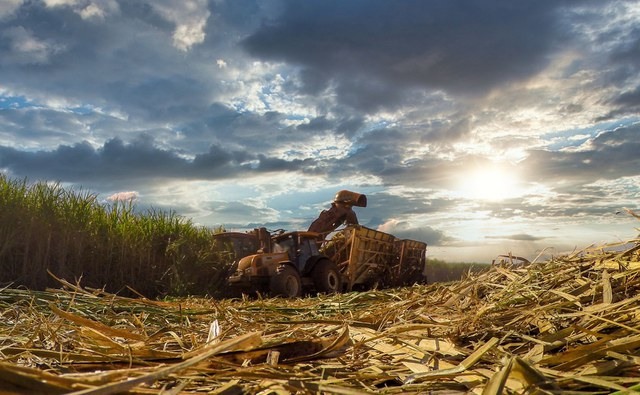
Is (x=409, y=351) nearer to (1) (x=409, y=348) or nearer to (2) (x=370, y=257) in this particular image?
(1) (x=409, y=348)

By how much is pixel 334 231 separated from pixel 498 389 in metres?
12.1

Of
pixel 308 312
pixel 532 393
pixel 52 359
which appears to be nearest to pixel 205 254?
pixel 308 312

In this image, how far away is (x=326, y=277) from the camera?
1180cm

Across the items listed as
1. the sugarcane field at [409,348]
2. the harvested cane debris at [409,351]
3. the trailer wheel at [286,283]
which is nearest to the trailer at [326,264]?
the trailer wheel at [286,283]

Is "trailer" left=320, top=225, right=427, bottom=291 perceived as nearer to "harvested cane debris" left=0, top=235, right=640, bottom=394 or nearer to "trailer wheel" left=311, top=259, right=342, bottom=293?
"trailer wheel" left=311, top=259, right=342, bottom=293

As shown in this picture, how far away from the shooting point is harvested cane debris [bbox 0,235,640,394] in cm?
154

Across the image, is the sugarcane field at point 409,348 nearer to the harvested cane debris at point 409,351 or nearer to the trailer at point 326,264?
the harvested cane debris at point 409,351

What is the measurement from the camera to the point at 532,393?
153cm

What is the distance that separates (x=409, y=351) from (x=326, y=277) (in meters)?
9.71

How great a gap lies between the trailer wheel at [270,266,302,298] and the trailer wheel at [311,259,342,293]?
0.71 m

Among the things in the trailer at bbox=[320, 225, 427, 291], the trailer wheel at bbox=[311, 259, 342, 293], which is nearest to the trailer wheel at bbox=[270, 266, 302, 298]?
the trailer wheel at bbox=[311, 259, 342, 293]

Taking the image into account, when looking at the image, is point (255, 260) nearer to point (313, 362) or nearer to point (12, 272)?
point (12, 272)

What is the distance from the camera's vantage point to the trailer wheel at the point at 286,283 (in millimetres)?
10656

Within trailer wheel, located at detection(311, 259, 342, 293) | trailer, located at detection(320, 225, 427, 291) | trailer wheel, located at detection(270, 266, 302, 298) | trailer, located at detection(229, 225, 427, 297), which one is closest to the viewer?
trailer wheel, located at detection(270, 266, 302, 298)
